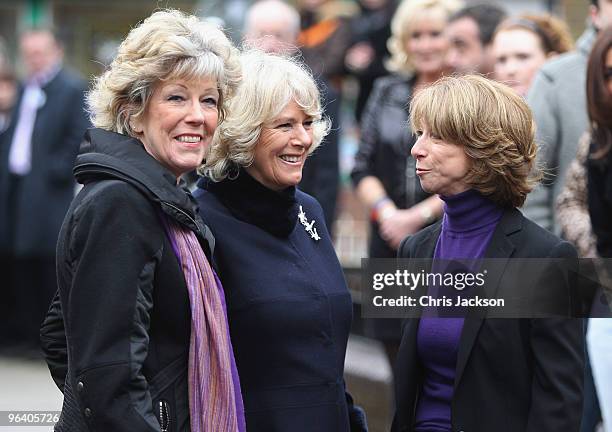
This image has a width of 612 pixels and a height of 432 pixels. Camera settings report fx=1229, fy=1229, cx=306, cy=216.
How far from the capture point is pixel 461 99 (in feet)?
12.6

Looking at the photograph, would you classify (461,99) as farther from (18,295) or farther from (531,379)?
(18,295)

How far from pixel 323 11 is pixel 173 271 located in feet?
20.7

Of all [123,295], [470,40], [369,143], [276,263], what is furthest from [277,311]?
[470,40]

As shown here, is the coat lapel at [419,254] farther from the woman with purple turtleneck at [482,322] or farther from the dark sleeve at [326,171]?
the dark sleeve at [326,171]

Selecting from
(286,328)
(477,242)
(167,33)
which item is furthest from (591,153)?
(167,33)

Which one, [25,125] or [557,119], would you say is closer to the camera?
[557,119]

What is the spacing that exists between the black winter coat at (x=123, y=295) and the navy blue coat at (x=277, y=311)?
47 centimetres

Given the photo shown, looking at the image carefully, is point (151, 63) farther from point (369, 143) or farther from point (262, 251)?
point (369, 143)

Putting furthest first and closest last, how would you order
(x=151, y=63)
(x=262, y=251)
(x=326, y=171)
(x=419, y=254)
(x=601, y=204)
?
(x=326, y=171), (x=601, y=204), (x=419, y=254), (x=262, y=251), (x=151, y=63)

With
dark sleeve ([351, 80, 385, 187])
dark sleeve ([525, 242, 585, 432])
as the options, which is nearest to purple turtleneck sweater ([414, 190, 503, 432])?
dark sleeve ([525, 242, 585, 432])

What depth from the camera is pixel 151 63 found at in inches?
134

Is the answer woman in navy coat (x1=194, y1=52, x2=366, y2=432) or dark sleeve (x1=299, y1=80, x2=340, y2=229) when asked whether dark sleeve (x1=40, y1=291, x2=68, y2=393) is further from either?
dark sleeve (x1=299, y1=80, x2=340, y2=229)

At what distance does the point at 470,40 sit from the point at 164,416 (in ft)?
12.7

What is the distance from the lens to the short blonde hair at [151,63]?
3406mm
